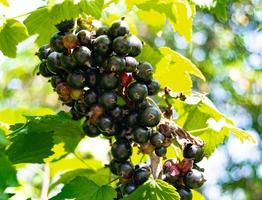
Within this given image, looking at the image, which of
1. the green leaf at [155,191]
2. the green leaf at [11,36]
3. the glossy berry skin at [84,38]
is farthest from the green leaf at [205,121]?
the green leaf at [11,36]

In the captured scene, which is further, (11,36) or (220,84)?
(220,84)

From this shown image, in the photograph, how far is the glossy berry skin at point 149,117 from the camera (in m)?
1.67

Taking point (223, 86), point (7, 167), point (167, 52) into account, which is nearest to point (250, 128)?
point (223, 86)

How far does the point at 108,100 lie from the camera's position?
169 centimetres

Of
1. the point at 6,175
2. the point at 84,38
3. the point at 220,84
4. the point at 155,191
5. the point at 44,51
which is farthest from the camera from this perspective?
the point at 220,84

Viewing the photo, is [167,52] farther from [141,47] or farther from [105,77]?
[105,77]

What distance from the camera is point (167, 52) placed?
2.00 metres

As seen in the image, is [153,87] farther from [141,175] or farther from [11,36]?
[11,36]

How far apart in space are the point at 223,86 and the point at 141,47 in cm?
359

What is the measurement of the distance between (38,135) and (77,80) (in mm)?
334

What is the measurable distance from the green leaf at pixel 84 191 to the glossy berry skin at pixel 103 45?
1.33 feet

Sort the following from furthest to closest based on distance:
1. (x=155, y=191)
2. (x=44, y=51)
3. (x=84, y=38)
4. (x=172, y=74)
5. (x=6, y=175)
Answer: (x=172, y=74)
(x=44, y=51)
(x=84, y=38)
(x=155, y=191)
(x=6, y=175)

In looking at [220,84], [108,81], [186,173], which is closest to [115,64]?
[108,81]

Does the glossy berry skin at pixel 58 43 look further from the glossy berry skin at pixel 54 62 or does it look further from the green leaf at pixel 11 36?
the green leaf at pixel 11 36
